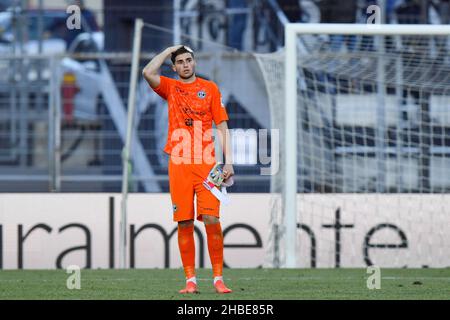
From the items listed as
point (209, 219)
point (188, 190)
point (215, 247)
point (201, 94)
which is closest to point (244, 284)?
point (215, 247)

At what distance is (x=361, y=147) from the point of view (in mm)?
15328

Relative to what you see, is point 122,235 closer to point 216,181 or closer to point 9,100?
point 9,100

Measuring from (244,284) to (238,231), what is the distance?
3943 mm

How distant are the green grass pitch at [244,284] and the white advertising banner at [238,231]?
4.64 feet

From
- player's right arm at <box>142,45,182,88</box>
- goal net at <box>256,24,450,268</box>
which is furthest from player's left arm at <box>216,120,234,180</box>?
goal net at <box>256,24,450,268</box>

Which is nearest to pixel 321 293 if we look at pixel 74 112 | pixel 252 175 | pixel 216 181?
pixel 216 181

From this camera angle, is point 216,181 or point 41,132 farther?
point 41,132

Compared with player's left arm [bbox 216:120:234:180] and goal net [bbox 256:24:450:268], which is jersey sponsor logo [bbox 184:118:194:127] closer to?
player's left arm [bbox 216:120:234:180]

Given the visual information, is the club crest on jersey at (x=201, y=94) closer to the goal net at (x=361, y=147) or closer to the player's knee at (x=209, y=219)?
the player's knee at (x=209, y=219)

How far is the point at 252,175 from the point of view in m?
15.5

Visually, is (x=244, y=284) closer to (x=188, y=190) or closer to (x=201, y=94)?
(x=188, y=190)

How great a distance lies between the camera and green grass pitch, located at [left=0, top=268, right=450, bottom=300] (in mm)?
9273

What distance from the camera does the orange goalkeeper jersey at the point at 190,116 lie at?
30.6 feet
